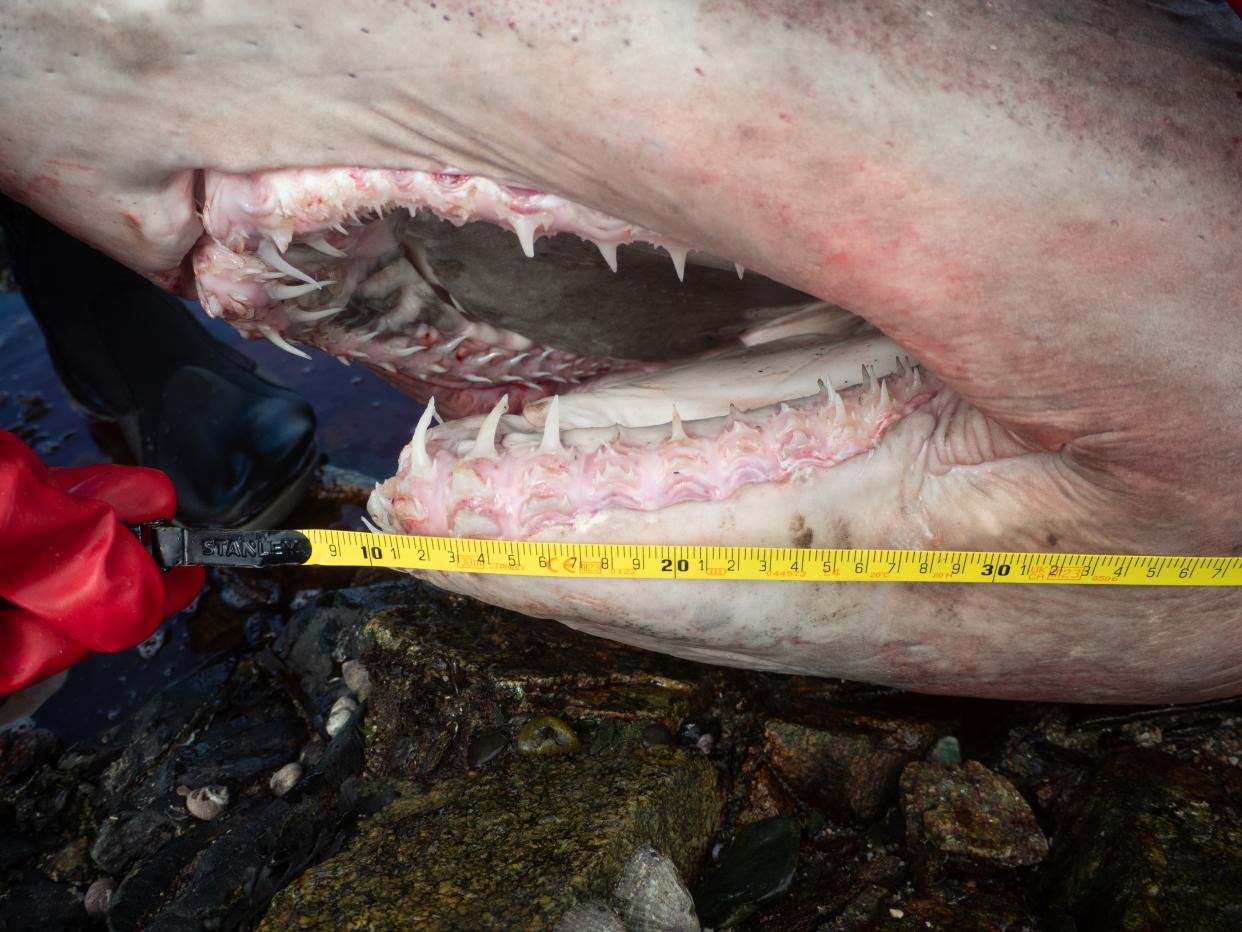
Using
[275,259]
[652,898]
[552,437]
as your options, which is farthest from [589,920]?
[275,259]

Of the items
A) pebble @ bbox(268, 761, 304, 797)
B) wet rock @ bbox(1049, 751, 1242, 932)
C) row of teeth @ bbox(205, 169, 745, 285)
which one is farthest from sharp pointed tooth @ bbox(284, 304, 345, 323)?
wet rock @ bbox(1049, 751, 1242, 932)

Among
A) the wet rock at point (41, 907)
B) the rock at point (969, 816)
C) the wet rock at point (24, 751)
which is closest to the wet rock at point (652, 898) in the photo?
the rock at point (969, 816)

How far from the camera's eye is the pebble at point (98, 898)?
91.4 inches

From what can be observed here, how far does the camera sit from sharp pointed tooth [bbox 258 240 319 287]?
1778 mm

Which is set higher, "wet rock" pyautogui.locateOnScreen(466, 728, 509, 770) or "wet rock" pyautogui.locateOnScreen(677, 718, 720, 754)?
"wet rock" pyautogui.locateOnScreen(677, 718, 720, 754)

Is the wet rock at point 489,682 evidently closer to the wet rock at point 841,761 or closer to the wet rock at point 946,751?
the wet rock at point 841,761

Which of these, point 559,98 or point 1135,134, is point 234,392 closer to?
point 559,98

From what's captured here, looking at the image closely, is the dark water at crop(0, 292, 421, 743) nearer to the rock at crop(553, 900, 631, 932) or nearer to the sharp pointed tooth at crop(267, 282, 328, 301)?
the sharp pointed tooth at crop(267, 282, 328, 301)

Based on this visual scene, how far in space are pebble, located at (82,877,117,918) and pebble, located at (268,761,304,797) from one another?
402mm

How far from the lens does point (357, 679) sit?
8.73ft

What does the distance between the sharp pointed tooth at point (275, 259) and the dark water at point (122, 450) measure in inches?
63.0

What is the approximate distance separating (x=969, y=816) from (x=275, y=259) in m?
1.82

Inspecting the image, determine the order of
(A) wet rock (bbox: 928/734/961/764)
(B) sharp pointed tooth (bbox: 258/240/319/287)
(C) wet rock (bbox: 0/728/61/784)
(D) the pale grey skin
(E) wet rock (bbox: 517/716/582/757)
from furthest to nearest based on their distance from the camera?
(C) wet rock (bbox: 0/728/61/784) < (A) wet rock (bbox: 928/734/961/764) < (E) wet rock (bbox: 517/716/582/757) < (B) sharp pointed tooth (bbox: 258/240/319/287) < (D) the pale grey skin

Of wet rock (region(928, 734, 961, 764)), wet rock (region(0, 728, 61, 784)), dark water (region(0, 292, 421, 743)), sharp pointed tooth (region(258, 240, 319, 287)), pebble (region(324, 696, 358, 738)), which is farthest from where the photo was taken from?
dark water (region(0, 292, 421, 743))
